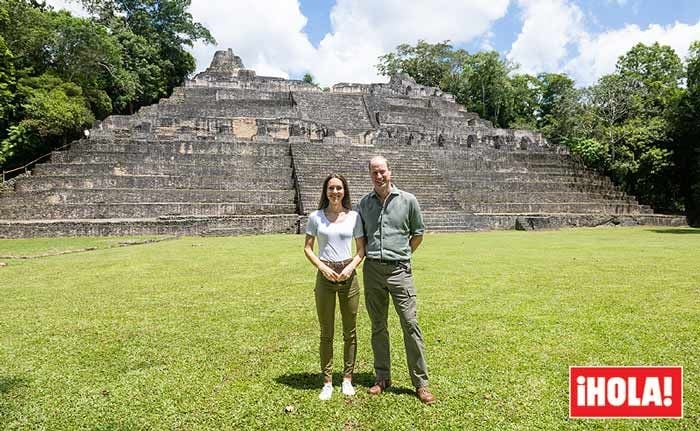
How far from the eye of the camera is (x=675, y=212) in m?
21.8

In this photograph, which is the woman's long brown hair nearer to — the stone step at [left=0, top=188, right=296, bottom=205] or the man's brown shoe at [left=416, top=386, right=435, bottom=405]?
the man's brown shoe at [left=416, top=386, right=435, bottom=405]

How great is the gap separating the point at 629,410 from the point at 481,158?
19272 millimetres

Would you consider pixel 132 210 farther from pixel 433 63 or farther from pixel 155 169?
pixel 433 63

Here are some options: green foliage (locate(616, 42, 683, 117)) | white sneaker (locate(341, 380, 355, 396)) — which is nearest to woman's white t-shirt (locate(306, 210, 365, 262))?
white sneaker (locate(341, 380, 355, 396))

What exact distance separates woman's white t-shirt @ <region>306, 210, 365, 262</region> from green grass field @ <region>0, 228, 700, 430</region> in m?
0.95

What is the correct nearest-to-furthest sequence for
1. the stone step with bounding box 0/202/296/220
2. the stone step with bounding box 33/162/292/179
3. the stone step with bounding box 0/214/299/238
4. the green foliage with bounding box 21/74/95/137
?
the stone step with bounding box 0/214/299/238
the stone step with bounding box 0/202/296/220
the stone step with bounding box 33/162/292/179
the green foliage with bounding box 21/74/95/137

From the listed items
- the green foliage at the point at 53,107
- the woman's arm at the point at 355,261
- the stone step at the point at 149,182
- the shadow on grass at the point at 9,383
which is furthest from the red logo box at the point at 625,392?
the green foliage at the point at 53,107

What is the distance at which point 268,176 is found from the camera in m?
17.7

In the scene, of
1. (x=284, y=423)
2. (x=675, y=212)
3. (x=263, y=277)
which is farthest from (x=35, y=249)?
(x=675, y=212)

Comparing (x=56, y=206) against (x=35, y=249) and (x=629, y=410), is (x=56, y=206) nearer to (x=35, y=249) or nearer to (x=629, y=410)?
(x=35, y=249)

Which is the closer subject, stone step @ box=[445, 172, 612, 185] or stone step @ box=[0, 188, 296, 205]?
stone step @ box=[0, 188, 296, 205]

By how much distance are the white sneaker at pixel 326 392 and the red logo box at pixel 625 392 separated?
4.96 ft

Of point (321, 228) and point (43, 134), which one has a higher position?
point (43, 134)

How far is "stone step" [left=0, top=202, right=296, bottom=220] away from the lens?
14.8 metres
